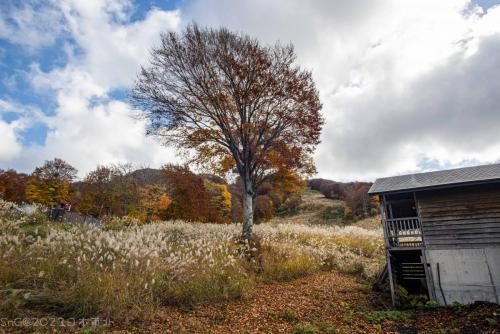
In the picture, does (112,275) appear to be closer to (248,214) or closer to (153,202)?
(248,214)

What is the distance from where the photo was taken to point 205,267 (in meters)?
8.95

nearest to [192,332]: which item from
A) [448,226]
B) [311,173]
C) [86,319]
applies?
[86,319]

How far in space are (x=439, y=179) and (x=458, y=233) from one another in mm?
2138

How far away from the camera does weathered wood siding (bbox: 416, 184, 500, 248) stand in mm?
9828

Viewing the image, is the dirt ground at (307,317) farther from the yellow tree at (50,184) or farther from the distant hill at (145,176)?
the yellow tree at (50,184)

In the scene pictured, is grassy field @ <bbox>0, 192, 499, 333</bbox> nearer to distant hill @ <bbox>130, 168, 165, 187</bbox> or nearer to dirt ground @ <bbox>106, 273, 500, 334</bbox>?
dirt ground @ <bbox>106, 273, 500, 334</bbox>

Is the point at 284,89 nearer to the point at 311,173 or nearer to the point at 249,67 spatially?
the point at 249,67

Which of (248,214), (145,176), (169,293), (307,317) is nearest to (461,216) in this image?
(307,317)

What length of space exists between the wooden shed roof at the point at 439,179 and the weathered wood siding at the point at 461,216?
1.48 ft

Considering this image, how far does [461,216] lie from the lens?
1028 centimetres

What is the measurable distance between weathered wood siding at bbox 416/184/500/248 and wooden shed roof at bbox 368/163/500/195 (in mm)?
452

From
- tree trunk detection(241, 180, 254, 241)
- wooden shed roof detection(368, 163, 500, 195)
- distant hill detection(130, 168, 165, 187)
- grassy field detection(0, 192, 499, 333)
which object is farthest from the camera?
distant hill detection(130, 168, 165, 187)

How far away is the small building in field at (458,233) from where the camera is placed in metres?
9.58

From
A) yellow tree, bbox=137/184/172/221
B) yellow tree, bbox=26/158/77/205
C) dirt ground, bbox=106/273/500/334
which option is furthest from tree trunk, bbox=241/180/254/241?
yellow tree, bbox=26/158/77/205
